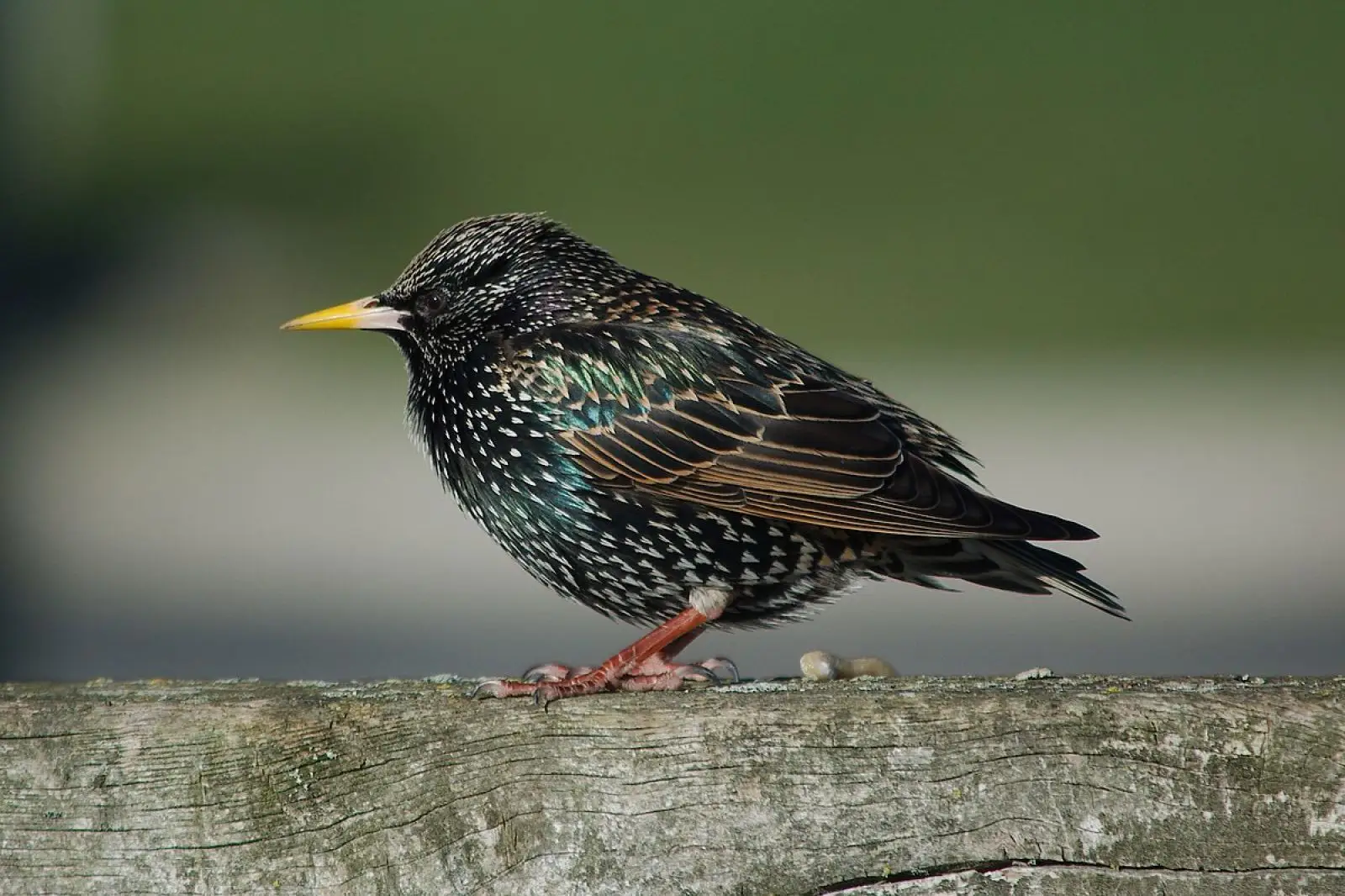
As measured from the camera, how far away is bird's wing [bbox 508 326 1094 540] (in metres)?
3.22

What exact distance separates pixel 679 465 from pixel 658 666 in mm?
339

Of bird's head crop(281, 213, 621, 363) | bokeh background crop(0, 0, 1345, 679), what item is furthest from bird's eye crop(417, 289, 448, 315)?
bokeh background crop(0, 0, 1345, 679)

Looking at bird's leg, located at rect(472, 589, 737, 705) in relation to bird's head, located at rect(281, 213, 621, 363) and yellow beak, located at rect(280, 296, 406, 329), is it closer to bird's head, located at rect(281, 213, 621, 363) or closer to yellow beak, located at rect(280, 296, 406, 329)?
bird's head, located at rect(281, 213, 621, 363)

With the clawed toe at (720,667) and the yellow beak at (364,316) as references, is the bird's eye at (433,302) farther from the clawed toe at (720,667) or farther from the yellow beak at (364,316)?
the clawed toe at (720,667)

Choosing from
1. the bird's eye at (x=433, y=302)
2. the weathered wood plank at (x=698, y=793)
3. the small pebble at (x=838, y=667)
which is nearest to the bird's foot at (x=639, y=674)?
the small pebble at (x=838, y=667)

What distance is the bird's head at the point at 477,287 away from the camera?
11.5 ft

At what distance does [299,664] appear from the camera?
24.2ft

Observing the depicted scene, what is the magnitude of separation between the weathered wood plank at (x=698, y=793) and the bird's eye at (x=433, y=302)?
1505mm

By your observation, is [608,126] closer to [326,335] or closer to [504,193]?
[504,193]

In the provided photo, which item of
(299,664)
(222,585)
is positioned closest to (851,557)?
(299,664)

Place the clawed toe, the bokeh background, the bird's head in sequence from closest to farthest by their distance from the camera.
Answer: the clawed toe → the bird's head → the bokeh background

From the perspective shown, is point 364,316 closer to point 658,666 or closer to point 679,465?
point 679,465

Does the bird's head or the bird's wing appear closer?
the bird's wing

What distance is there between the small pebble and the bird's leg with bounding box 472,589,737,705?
0.71 ft
